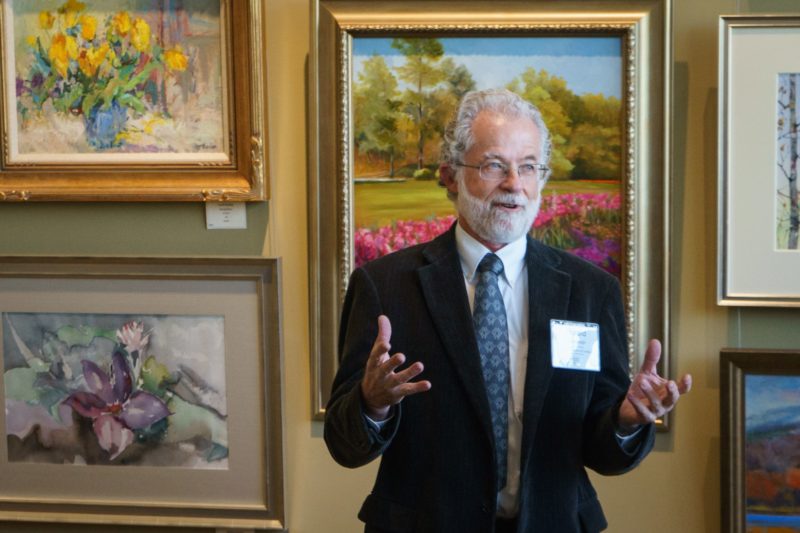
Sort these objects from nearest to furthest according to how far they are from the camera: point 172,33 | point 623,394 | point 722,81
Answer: point 623,394 < point 722,81 < point 172,33

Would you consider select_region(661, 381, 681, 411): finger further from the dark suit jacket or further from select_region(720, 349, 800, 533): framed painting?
select_region(720, 349, 800, 533): framed painting

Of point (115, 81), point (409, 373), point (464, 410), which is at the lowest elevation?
point (464, 410)

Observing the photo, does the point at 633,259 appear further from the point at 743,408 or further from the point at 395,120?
the point at 395,120

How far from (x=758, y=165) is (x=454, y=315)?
1.35 metres

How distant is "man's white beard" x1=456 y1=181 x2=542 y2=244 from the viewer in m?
1.95

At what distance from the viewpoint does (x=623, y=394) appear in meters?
2.00

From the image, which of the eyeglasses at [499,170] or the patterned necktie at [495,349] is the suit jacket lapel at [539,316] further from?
the eyeglasses at [499,170]

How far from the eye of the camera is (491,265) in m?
1.99

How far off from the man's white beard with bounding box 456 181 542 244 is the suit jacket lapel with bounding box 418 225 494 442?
88 mm

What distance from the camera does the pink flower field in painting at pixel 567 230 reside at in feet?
9.64

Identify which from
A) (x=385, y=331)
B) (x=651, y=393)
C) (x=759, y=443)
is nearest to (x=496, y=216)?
(x=385, y=331)

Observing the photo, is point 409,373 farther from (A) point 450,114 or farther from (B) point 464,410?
(A) point 450,114

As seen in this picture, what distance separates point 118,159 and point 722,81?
1.84m

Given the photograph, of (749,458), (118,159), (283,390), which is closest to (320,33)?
(118,159)
